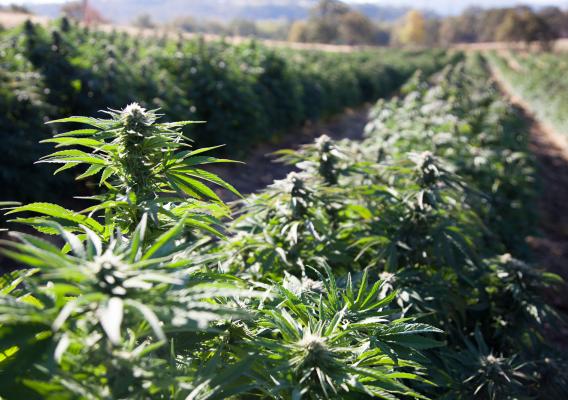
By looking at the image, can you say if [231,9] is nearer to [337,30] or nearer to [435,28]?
[435,28]

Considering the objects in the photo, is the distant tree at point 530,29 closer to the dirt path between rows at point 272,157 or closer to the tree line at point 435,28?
the tree line at point 435,28

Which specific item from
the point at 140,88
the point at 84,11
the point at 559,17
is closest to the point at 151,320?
the point at 140,88

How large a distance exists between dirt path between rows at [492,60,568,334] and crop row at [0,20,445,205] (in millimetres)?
4661

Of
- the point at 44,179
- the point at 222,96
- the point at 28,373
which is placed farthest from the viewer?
the point at 222,96

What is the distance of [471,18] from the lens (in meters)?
86.2

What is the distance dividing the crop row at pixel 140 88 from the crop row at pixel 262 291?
9.06 ft

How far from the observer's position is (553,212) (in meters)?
8.01

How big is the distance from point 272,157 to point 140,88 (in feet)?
10.3

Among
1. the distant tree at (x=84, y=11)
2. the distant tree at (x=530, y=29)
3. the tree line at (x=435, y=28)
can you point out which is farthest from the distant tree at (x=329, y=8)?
the distant tree at (x=84, y=11)

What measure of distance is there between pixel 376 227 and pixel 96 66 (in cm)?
463

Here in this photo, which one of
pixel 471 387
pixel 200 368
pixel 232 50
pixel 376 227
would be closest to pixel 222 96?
pixel 232 50

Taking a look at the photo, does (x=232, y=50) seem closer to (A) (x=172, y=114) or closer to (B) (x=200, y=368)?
(A) (x=172, y=114)

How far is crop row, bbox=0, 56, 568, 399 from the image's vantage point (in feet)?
2.97

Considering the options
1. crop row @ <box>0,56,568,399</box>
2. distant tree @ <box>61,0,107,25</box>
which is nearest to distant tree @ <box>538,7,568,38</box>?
distant tree @ <box>61,0,107,25</box>
